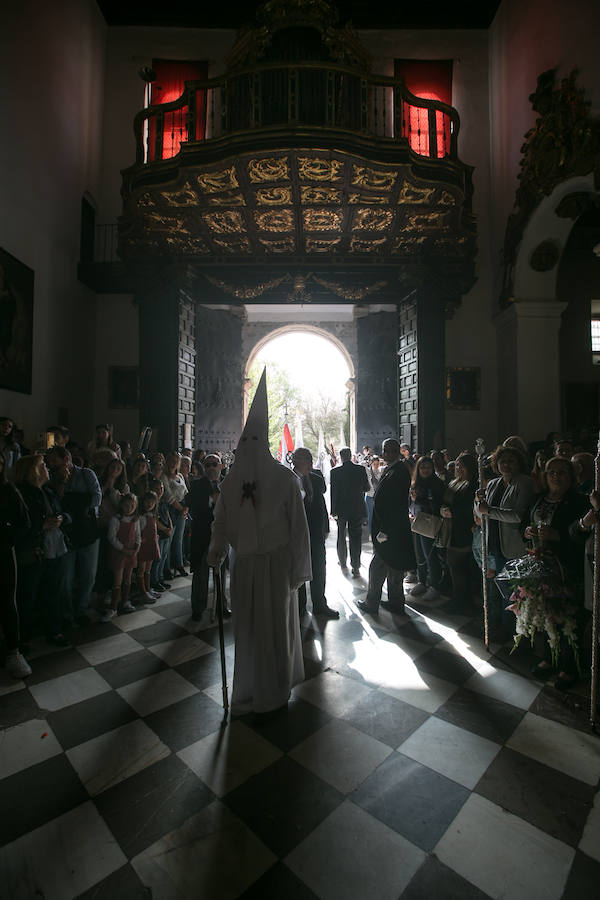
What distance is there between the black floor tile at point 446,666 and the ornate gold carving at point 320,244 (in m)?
8.89

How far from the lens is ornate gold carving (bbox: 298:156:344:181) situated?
698 cm

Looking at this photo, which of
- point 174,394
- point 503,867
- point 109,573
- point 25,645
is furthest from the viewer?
point 174,394

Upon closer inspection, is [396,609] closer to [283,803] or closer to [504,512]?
[504,512]

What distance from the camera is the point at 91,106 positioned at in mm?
10148

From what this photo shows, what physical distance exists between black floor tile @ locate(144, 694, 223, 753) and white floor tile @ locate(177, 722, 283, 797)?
0.25ft

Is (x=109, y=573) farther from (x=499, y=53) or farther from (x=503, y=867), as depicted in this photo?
(x=499, y=53)

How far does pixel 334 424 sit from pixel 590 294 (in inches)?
1175

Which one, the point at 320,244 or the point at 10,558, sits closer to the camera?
the point at 10,558

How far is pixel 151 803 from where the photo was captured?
214 cm

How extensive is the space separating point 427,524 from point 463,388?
6.33m

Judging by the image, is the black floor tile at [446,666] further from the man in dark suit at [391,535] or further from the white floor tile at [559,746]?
the man in dark suit at [391,535]

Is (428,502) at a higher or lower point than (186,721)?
higher

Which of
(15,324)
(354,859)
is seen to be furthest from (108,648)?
(15,324)

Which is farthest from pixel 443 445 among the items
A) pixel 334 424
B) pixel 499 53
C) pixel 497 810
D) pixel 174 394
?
pixel 334 424
